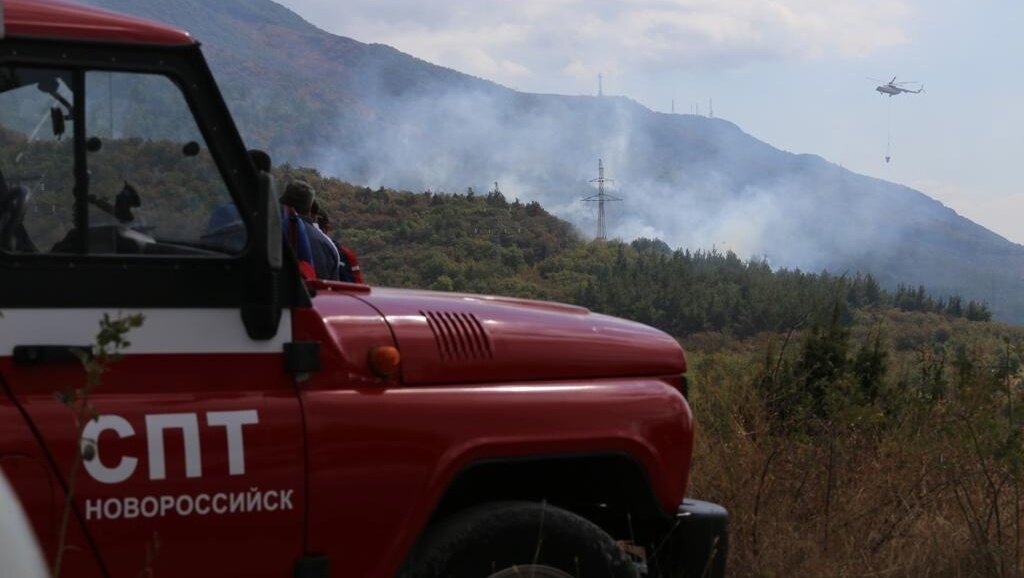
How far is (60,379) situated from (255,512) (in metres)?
0.63

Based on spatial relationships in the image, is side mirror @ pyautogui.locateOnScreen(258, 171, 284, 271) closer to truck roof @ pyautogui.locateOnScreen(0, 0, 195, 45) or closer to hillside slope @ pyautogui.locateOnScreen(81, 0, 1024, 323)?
truck roof @ pyautogui.locateOnScreen(0, 0, 195, 45)

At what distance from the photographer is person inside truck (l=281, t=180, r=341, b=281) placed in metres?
8.01

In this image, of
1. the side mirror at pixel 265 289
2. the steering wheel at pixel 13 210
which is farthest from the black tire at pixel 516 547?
the steering wheel at pixel 13 210

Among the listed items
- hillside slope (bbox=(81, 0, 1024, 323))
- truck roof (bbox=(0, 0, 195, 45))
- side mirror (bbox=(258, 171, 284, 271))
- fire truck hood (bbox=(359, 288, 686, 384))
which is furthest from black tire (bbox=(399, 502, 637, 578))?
hillside slope (bbox=(81, 0, 1024, 323))

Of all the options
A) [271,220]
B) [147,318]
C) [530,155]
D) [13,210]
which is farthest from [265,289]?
[530,155]

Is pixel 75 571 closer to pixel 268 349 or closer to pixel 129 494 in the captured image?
pixel 129 494

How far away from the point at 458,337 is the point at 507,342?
17 centimetres

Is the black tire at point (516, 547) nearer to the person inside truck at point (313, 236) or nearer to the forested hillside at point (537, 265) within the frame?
the person inside truck at point (313, 236)

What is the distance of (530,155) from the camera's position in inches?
6954

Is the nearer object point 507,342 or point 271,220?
point 271,220

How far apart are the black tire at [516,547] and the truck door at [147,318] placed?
0.45 meters

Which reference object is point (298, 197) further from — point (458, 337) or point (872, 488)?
point (458, 337)

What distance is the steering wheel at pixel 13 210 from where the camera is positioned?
12.0 feet

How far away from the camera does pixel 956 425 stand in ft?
25.9
